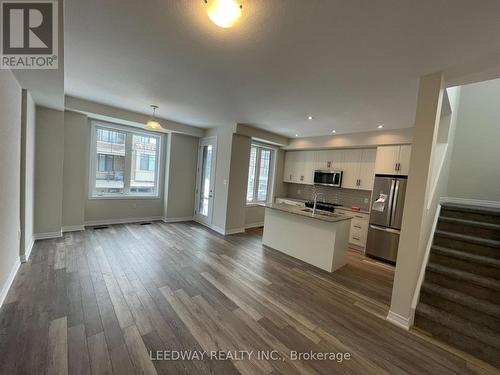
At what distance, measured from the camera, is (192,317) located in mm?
2193

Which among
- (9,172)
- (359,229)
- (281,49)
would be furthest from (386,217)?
(9,172)

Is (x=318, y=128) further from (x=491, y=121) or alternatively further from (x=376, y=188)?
(x=491, y=121)

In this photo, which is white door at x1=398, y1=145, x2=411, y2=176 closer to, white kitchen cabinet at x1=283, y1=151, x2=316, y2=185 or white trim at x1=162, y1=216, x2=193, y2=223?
white kitchen cabinet at x1=283, y1=151, x2=316, y2=185

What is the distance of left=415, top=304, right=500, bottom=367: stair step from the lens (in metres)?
1.98

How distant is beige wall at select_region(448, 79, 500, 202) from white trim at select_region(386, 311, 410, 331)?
3.12 m

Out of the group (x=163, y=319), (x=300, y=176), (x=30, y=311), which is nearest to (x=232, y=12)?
(x=163, y=319)

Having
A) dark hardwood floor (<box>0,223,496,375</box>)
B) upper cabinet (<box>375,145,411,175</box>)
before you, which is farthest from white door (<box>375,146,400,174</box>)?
dark hardwood floor (<box>0,223,496,375</box>)

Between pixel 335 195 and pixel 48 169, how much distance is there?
21.3ft

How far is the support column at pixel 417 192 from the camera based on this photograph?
7.09 ft

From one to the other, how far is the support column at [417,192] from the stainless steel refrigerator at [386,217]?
6.84 feet

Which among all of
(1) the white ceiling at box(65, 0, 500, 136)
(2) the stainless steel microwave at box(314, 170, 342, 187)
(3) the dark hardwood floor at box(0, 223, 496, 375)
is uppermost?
(1) the white ceiling at box(65, 0, 500, 136)

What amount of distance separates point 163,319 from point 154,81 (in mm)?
2910

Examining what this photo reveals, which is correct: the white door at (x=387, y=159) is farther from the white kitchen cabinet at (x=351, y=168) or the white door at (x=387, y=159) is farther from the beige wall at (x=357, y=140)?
the white kitchen cabinet at (x=351, y=168)

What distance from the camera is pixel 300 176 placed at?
254 inches
